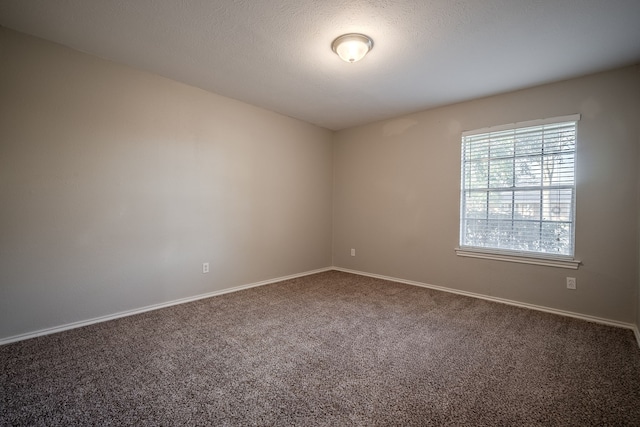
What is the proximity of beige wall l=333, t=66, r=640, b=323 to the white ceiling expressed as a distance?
0.29m

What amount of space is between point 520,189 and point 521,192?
37mm

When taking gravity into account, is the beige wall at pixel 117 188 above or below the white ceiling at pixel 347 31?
below

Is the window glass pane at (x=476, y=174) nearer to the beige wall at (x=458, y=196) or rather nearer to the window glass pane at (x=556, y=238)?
the beige wall at (x=458, y=196)

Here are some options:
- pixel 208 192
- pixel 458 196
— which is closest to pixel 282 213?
pixel 208 192

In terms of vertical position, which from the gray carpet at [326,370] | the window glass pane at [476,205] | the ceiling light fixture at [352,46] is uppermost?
the ceiling light fixture at [352,46]

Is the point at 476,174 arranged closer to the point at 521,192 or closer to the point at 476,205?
the point at 476,205

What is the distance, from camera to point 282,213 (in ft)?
14.4

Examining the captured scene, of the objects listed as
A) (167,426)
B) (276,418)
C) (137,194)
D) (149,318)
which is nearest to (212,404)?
(167,426)

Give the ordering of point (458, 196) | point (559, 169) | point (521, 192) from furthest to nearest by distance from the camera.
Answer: point (458, 196) → point (521, 192) → point (559, 169)

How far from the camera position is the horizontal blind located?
120 inches

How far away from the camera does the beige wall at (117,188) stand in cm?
235

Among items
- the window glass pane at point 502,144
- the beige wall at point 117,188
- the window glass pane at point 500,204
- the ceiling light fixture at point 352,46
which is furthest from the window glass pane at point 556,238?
the beige wall at point 117,188

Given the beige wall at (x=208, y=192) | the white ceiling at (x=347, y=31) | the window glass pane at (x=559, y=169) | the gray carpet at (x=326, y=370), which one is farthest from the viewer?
the window glass pane at (x=559, y=169)

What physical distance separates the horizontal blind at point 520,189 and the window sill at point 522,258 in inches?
2.7
